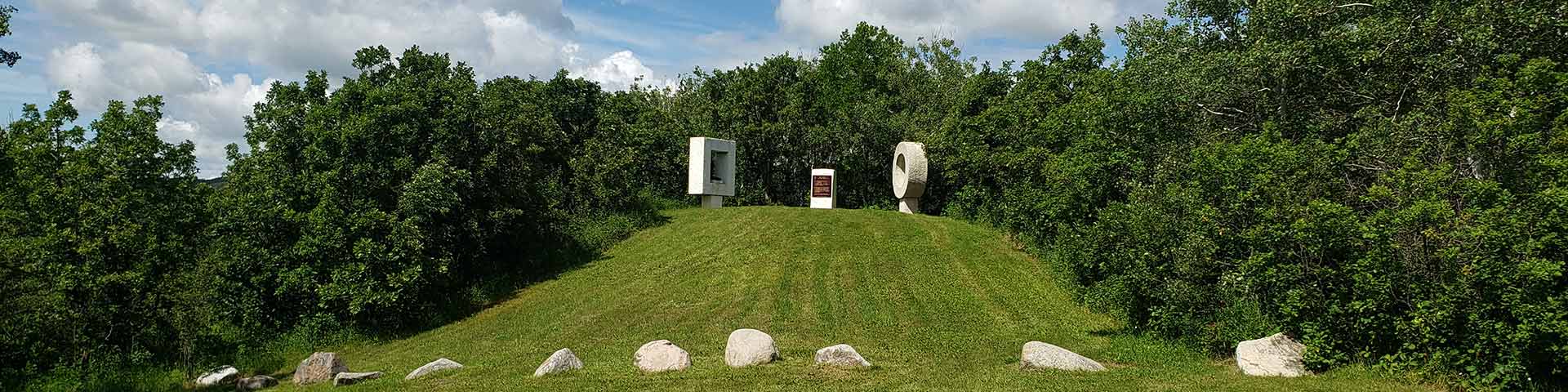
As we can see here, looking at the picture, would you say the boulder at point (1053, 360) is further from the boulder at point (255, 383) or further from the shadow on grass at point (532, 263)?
the shadow on grass at point (532, 263)

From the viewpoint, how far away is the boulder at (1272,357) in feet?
51.2

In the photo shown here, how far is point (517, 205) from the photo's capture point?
114ft

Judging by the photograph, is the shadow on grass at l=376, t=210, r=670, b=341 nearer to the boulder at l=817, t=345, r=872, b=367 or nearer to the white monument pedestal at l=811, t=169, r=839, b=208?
the white monument pedestal at l=811, t=169, r=839, b=208

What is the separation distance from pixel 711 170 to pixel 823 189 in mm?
5512

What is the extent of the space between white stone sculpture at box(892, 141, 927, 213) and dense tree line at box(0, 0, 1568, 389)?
5.19 feet

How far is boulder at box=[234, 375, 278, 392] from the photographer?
20.1m

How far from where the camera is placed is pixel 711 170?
4484 cm

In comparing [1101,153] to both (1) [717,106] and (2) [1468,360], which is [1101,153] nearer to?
(2) [1468,360]

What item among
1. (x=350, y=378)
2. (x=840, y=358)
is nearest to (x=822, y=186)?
(x=840, y=358)

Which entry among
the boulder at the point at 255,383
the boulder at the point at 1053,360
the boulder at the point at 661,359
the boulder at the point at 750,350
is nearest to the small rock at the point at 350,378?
the boulder at the point at 255,383

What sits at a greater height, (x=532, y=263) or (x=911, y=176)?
(x=911, y=176)

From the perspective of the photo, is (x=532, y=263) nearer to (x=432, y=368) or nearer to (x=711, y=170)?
(x=711, y=170)

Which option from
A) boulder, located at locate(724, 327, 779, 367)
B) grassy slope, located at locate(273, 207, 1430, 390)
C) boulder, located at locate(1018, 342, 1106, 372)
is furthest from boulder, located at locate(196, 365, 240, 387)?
boulder, located at locate(1018, 342, 1106, 372)

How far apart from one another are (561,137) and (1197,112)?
25633mm
